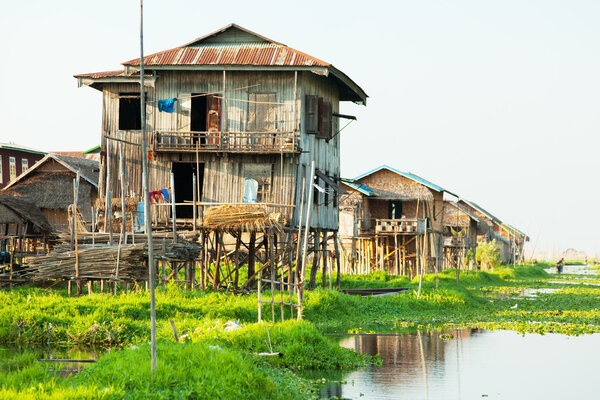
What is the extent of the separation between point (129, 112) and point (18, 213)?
805cm

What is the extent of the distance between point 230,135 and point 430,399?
14402 millimetres

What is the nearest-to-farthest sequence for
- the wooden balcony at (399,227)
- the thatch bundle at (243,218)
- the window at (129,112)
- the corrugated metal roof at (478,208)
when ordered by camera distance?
the thatch bundle at (243,218) → the window at (129,112) → the wooden balcony at (399,227) → the corrugated metal roof at (478,208)

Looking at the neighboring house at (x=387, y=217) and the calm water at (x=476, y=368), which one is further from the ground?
the neighboring house at (x=387, y=217)

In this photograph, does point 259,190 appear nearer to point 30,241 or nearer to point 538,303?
point 538,303

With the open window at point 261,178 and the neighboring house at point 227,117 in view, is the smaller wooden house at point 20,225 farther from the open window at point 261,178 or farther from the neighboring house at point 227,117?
the open window at point 261,178

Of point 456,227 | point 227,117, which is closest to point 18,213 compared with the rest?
point 227,117

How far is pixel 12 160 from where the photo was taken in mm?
44125

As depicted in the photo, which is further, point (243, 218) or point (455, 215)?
point (455, 215)

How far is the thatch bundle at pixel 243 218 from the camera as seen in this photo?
67.3ft

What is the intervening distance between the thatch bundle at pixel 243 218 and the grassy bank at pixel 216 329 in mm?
2001

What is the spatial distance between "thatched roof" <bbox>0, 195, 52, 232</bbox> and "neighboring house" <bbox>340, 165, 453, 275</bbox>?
54.3 feet

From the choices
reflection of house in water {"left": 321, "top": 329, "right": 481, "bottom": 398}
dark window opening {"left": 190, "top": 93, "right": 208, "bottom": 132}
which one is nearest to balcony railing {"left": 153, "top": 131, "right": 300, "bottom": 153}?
dark window opening {"left": 190, "top": 93, "right": 208, "bottom": 132}

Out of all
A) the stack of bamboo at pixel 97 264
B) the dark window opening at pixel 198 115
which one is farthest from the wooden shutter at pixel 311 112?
the stack of bamboo at pixel 97 264

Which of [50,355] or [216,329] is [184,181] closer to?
Answer: [216,329]
